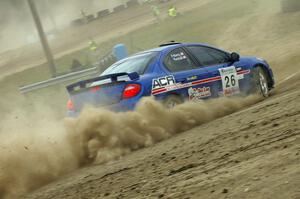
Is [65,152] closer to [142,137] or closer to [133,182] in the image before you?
[142,137]

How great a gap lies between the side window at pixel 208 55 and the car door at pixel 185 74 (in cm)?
18

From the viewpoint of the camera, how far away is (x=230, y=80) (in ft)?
34.4

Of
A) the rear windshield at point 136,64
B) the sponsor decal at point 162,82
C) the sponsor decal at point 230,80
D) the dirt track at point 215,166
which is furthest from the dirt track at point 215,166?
the sponsor decal at point 230,80

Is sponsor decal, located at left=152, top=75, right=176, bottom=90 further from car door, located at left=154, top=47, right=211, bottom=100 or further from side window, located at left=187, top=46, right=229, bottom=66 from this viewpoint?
side window, located at left=187, top=46, right=229, bottom=66

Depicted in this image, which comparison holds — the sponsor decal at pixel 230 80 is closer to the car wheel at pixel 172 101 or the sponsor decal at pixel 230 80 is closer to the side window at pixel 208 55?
the side window at pixel 208 55

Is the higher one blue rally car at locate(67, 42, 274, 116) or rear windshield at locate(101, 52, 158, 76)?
rear windshield at locate(101, 52, 158, 76)

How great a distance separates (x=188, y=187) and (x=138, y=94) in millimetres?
3983

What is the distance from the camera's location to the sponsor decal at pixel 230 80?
1032 cm

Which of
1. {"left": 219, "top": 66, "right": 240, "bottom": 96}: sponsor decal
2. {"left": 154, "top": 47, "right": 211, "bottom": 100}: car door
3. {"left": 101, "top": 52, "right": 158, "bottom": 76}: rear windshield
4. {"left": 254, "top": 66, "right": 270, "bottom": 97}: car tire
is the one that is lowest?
{"left": 254, "top": 66, "right": 270, "bottom": 97}: car tire

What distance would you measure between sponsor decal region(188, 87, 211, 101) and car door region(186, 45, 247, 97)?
15cm

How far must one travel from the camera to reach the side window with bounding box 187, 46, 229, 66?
10.2 meters

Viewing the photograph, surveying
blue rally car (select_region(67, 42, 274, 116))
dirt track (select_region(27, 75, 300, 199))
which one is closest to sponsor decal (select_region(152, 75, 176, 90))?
blue rally car (select_region(67, 42, 274, 116))

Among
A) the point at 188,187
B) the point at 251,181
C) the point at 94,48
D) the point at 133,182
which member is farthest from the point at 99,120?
the point at 94,48

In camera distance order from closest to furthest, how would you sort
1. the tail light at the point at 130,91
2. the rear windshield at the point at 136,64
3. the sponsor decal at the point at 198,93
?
the tail light at the point at 130,91, the rear windshield at the point at 136,64, the sponsor decal at the point at 198,93
